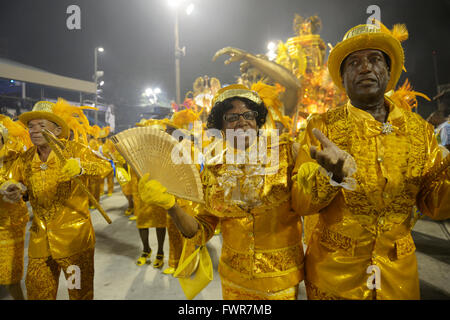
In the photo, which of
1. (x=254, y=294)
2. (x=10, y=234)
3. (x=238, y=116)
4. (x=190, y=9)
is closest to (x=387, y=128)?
(x=238, y=116)

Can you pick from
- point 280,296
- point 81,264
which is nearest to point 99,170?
point 81,264

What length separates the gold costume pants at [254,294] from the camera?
57.4 inches

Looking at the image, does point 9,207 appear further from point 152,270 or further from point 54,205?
point 152,270

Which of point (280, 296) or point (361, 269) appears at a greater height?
point (361, 269)

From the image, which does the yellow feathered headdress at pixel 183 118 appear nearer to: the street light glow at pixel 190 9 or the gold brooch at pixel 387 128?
the gold brooch at pixel 387 128

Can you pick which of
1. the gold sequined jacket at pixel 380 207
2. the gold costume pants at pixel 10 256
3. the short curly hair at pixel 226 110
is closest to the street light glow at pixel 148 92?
the gold costume pants at pixel 10 256

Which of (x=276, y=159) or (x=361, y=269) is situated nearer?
(x=361, y=269)

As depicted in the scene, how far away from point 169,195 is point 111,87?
97.8ft

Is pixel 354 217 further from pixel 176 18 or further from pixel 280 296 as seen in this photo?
pixel 176 18

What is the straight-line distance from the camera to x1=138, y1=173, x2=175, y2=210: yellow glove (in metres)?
1.21

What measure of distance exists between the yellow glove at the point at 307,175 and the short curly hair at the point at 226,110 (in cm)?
71

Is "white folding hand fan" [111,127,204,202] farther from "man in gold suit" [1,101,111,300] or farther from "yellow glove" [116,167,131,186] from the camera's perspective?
"yellow glove" [116,167,131,186]

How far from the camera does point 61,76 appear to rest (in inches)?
307

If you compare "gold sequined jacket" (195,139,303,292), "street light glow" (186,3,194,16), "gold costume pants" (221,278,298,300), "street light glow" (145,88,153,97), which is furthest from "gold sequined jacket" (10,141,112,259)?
"street light glow" (145,88,153,97)
